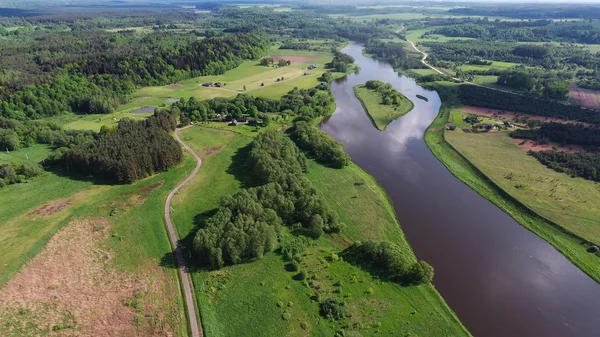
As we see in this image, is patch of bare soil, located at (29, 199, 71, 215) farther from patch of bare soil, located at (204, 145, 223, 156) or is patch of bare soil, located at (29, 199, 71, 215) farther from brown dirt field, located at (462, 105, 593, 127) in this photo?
brown dirt field, located at (462, 105, 593, 127)

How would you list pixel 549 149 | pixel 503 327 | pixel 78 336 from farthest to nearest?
pixel 549 149, pixel 503 327, pixel 78 336

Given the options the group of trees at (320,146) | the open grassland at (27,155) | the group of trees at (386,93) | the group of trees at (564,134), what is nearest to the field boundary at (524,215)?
the group of trees at (564,134)

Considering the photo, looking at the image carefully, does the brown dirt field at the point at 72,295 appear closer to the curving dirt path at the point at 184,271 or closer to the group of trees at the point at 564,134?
the curving dirt path at the point at 184,271

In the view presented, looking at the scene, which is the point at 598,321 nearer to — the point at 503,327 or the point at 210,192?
the point at 503,327

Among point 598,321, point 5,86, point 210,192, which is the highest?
point 5,86

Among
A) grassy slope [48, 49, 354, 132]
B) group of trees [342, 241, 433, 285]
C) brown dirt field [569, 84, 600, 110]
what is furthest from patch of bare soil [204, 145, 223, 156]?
brown dirt field [569, 84, 600, 110]

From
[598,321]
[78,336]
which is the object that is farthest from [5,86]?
[598,321]

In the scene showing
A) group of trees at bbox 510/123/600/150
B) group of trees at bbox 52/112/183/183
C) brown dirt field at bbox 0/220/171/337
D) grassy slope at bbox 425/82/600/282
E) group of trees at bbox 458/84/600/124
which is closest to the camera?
brown dirt field at bbox 0/220/171/337

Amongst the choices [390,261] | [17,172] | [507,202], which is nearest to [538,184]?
[507,202]
